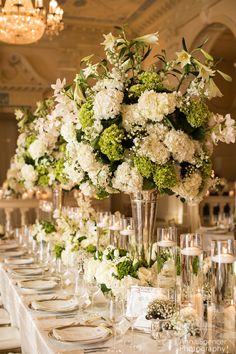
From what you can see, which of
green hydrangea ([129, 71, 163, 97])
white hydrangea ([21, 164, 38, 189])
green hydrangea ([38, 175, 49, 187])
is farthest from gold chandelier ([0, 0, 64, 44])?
green hydrangea ([129, 71, 163, 97])

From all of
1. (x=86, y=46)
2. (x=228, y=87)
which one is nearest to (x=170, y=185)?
(x=86, y=46)

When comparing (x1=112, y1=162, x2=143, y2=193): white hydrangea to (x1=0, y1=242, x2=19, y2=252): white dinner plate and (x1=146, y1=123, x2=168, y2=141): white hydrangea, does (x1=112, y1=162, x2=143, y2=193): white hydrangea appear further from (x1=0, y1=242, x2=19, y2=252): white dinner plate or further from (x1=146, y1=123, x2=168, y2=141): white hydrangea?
(x1=0, y1=242, x2=19, y2=252): white dinner plate

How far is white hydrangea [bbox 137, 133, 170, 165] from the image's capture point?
2359 mm

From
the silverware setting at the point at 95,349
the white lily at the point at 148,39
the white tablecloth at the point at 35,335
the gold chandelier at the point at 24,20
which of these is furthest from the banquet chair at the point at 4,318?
the gold chandelier at the point at 24,20

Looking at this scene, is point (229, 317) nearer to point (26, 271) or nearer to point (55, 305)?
point (55, 305)

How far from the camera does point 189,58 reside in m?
2.38

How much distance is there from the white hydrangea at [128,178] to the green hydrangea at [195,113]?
33cm

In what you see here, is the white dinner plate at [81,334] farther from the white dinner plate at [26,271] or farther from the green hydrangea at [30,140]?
the green hydrangea at [30,140]

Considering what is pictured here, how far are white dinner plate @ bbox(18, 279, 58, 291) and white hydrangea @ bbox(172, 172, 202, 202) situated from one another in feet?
3.21

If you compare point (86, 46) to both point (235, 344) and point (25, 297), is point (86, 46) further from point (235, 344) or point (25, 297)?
point (235, 344)

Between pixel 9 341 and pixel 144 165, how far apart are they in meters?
1.38

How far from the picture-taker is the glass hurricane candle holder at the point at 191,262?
7.72 feet

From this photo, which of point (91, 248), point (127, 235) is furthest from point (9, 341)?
point (127, 235)

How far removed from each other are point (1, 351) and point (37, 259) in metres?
1.12
